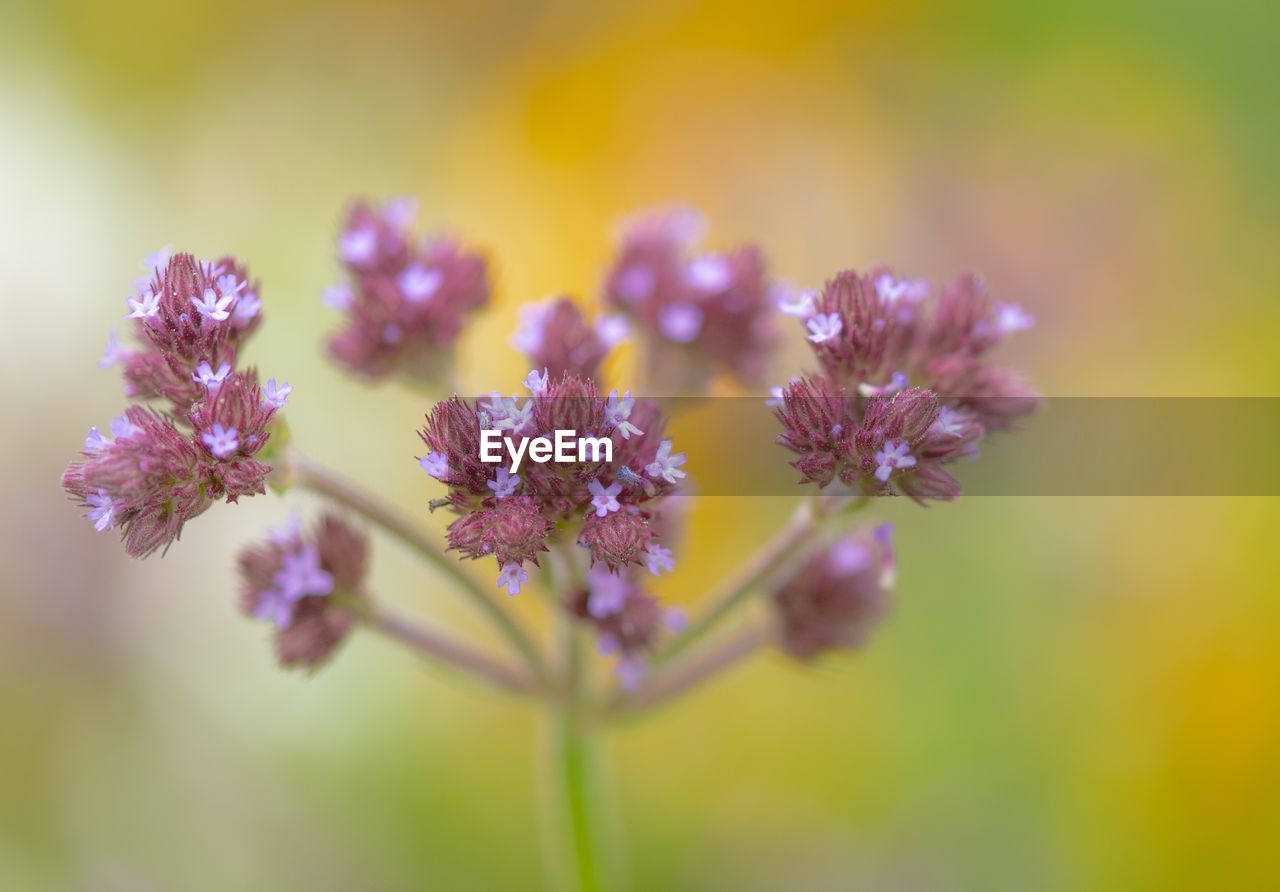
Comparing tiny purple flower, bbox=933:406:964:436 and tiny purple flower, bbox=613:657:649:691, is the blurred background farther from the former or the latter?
tiny purple flower, bbox=933:406:964:436

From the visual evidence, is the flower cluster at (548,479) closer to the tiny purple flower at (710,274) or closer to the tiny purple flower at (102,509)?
the tiny purple flower at (102,509)

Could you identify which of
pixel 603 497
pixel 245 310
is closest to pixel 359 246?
pixel 245 310

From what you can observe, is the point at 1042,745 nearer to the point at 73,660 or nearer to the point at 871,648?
the point at 871,648

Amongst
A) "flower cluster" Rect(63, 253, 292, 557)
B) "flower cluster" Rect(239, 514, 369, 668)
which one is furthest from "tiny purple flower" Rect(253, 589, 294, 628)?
"flower cluster" Rect(63, 253, 292, 557)

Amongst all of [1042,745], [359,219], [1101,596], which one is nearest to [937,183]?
[1101,596]

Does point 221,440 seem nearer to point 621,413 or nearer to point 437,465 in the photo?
point 437,465
